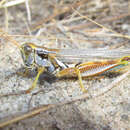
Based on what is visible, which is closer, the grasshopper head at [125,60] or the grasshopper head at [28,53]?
the grasshopper head at [28,53]

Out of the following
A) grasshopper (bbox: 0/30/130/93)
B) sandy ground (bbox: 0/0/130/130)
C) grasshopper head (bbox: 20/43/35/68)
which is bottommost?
sandy ground (bbox: 0/0/130/130)

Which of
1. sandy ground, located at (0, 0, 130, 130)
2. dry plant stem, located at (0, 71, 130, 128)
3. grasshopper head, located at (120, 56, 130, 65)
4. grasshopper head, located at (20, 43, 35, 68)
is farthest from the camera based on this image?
grasshopper head, located at (120, 56, 130, 65)

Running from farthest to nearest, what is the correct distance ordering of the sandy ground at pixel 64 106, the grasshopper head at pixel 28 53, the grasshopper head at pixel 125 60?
1. the grasshopper head at pixel 125 60
2. the grasshopper head at pixel 28 53
3. the sandy ground at pixel 64 106

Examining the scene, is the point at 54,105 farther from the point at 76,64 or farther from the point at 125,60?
the point at 125,60

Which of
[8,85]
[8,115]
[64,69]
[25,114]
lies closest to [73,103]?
[64,69]

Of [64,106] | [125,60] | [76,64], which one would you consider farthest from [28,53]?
[125,60]

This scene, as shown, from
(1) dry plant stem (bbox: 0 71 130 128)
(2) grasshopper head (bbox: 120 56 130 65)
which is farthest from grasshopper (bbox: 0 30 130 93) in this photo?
(1) dry plant stem (bbox: 0 71 130 128)

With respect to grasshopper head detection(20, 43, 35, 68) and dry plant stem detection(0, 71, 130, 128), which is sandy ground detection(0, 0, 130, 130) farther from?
grasshopper head detection(20, 43, 35, 68)

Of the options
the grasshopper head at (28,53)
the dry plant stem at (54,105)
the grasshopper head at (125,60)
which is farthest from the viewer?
the grasshopper head at (125,60)

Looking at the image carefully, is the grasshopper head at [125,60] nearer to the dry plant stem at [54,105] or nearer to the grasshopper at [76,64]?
the grasshopper at [76,64]

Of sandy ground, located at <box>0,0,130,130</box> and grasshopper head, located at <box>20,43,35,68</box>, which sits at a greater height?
grasshopper head, located at <box>20,43,35,68</box>

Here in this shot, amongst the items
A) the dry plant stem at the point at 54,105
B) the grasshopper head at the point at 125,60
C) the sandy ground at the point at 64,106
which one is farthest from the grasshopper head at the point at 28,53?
the grasshopper head at the point at 125,60
